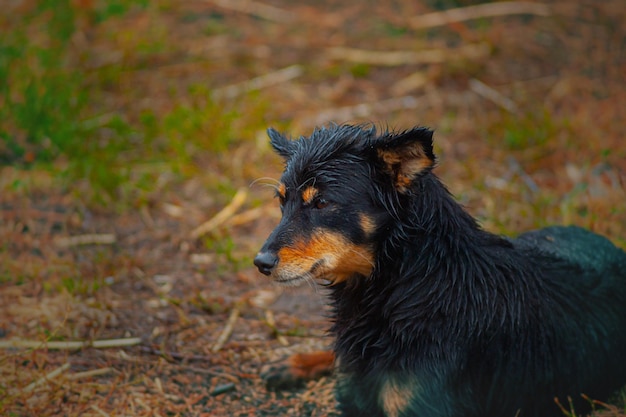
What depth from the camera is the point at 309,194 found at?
344 centimetres

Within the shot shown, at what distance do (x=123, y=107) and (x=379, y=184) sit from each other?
465 centimetres

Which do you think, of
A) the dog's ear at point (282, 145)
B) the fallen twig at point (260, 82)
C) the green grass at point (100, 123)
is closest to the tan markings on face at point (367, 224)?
the dog's ear at point (282, 145)

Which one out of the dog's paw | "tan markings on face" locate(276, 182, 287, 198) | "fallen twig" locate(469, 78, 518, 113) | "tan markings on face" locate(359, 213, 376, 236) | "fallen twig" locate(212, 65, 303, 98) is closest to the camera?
"tan markings on face" locate(359, 213, 376, 236)

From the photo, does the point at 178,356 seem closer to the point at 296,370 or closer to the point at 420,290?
the point at 296,370

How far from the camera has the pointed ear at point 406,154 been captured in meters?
3.15

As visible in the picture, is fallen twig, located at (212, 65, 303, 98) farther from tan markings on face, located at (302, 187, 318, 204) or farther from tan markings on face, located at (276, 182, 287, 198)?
tan markings on face, located at (302, 187, 318, 204)

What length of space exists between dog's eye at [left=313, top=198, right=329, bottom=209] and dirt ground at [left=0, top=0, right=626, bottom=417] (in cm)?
116

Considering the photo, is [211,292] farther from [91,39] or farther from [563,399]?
[91,39]

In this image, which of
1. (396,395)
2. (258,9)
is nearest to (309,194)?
(396,395)

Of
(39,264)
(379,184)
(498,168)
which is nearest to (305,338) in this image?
(379,184)

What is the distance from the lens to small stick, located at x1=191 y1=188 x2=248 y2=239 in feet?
18.6

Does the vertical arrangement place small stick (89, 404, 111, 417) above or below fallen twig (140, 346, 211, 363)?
above

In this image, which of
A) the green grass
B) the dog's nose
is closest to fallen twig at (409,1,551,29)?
the green grass

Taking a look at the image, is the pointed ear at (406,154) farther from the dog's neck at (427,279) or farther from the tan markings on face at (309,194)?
the tan markings on face at (309,194)
